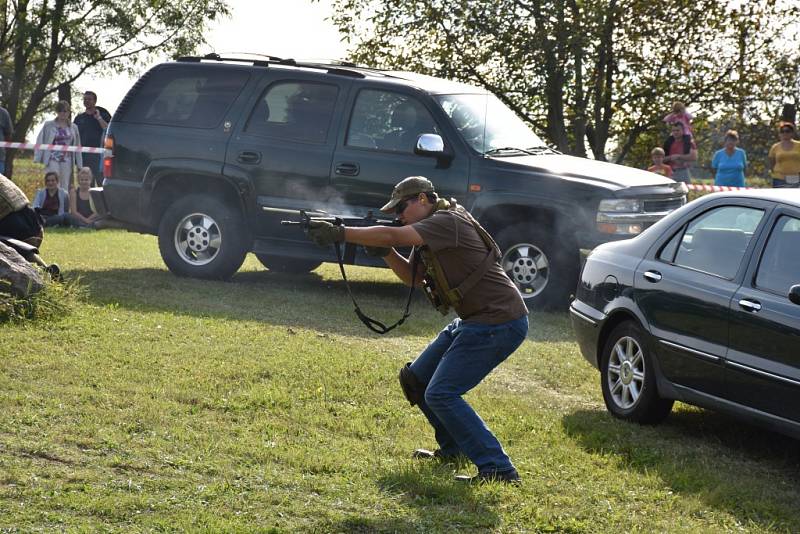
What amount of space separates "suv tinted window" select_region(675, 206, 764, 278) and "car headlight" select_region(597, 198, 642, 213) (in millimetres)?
3822

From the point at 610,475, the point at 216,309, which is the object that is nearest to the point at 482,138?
the point at 216,309

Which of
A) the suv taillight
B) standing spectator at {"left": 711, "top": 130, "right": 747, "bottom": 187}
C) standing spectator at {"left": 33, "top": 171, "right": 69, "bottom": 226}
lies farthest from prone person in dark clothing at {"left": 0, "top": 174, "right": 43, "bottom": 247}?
standing spectator at {"left": 711, "top": 130, "right": 747, "bottom": 187}

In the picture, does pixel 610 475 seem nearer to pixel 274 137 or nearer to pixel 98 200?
pixel 274 137

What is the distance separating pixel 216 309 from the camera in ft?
35.8

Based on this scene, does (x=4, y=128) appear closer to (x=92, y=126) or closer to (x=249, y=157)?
(x=92, y=126)

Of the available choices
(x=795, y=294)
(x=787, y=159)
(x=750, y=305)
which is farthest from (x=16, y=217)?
(x=787, y=159)

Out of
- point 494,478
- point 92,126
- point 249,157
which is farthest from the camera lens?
point 92,126

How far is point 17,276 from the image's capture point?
9.57m

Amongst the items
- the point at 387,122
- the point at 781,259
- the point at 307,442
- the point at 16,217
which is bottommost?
the point at 307,442

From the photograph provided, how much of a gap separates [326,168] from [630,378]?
5121mm

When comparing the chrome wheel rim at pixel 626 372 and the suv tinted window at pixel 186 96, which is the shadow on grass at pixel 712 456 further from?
the suv tinted window at pixel 186 96

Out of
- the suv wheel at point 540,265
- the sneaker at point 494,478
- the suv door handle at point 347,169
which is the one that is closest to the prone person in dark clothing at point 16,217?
the suv door handle at point 347,169

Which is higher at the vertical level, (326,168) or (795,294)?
(326,168)

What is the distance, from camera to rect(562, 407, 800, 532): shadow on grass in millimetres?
6105
